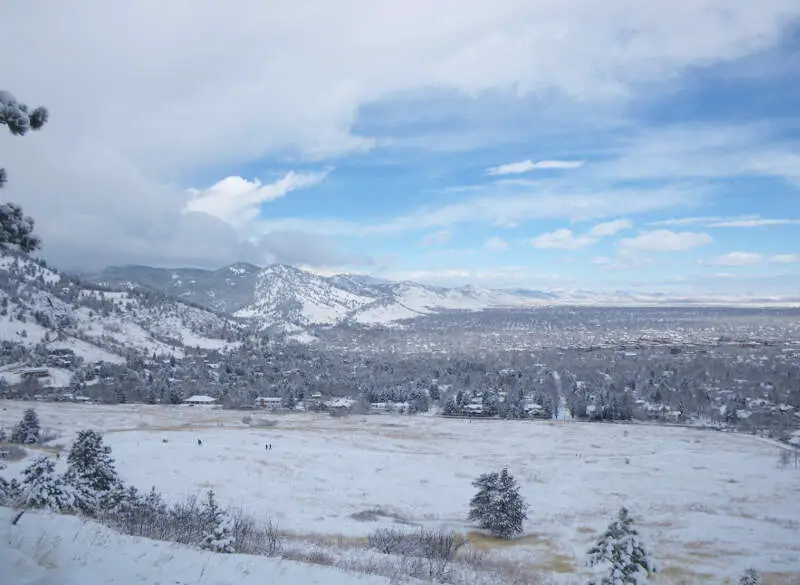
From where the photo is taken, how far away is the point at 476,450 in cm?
6406

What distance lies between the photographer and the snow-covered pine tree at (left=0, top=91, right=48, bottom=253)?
7.93 metres

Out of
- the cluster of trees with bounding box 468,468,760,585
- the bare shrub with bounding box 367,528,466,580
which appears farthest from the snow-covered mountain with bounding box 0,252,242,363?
the bare shrub with bounding box 367,528,466,580

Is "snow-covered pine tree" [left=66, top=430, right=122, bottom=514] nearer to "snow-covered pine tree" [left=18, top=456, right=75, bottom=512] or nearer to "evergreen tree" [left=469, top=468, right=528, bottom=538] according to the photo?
"snow-covered pine tree" [left=18, top=456, right=75, bottom=512]

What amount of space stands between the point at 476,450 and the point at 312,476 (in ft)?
77.3

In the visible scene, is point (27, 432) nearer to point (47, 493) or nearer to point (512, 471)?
point (47, 493)

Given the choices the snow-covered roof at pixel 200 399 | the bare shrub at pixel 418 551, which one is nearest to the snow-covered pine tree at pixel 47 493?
the bare shrub at pixel 418 551

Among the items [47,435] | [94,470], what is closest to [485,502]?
[94,470]

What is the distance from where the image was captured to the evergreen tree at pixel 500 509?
30859mm

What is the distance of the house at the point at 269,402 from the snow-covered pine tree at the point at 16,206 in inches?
3903

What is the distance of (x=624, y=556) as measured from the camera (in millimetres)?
12656

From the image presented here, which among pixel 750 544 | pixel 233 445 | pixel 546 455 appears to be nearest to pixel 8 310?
pixel 233 445

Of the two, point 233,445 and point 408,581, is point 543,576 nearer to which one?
point 408,581

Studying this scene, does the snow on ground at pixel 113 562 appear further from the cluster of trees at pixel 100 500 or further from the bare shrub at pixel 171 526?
the bare shrub at pixel 171 526

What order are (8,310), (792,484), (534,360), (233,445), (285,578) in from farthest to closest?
(534,360) < (8,310) < (233,445) < (792,484) < (285,578)
